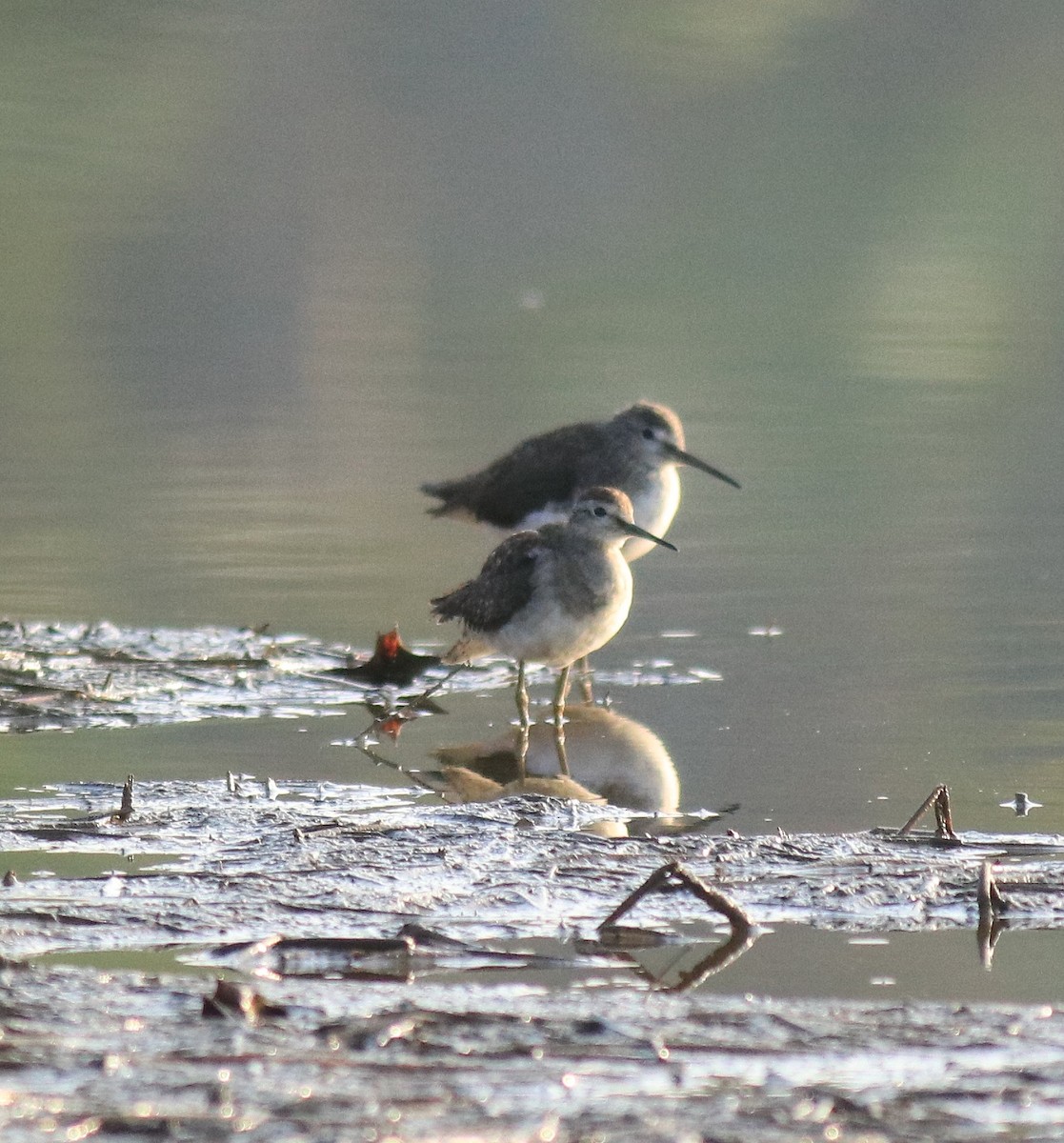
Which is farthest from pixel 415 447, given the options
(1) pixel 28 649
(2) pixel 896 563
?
(1) pixel 28 649

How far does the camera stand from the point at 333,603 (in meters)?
9.09

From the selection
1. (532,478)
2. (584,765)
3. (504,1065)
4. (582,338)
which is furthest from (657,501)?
(582,338)

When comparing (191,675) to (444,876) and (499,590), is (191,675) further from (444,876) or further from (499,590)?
(444,876)

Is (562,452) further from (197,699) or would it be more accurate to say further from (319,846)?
(319,846)

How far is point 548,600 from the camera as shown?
7.54m

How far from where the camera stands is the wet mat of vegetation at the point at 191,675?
713 cm

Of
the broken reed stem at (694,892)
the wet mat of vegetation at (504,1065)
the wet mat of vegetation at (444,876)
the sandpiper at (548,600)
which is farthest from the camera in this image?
the sandpiper at (548,600)

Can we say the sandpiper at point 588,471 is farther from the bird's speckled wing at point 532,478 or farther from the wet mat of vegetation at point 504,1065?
the wet mat of vegetation at point 504,1065

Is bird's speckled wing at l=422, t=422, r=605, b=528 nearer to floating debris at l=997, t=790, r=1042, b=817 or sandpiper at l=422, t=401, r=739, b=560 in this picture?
sandpiper at l=422, t=401, r=739, b=560

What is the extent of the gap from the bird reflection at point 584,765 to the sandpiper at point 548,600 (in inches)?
6.9

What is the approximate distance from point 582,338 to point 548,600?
1157cm

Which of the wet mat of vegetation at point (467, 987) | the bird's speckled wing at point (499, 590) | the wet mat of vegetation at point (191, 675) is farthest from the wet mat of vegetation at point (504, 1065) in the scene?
the bird's speckled wing at point (499, 590)

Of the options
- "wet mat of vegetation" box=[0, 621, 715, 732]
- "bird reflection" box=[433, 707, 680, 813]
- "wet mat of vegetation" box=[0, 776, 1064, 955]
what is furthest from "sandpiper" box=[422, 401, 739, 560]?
"wet mat of vegetation" box=[0, 776, 1064, 955]

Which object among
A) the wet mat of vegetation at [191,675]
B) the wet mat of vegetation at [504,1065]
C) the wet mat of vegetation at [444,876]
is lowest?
the wet mat of vegetation at [504,1065]
